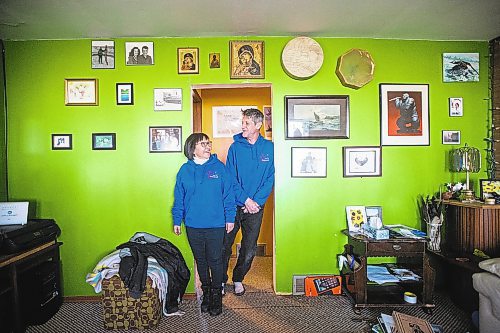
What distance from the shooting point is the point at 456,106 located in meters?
3.31

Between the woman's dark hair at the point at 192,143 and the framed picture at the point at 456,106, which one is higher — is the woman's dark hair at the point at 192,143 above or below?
below

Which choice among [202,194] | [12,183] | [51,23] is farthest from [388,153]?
[12,183]

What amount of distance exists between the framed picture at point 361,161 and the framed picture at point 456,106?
2.58 feet

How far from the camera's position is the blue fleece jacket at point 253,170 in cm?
323

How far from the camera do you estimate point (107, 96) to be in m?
3.19

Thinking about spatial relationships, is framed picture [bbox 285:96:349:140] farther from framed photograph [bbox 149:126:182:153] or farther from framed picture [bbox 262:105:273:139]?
framed picture [bbox 262:105:273:139]

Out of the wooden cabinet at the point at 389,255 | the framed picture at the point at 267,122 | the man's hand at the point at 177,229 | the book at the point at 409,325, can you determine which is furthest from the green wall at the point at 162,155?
the framed picture at the point at 267,122

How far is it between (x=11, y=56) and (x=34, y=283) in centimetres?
198

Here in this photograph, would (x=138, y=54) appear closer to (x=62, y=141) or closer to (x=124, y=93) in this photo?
(x=124, y=93)

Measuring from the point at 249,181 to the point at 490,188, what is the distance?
2037mm

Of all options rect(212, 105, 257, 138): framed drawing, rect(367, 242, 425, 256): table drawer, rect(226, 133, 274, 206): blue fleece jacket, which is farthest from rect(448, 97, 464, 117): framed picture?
rect(212, 105, 257, 138): framed drawing

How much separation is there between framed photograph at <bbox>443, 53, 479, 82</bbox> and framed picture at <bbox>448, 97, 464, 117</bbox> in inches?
7.0

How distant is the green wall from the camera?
318cm

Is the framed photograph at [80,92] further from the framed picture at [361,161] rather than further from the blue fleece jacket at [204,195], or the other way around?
the framed picture at [361,161]
